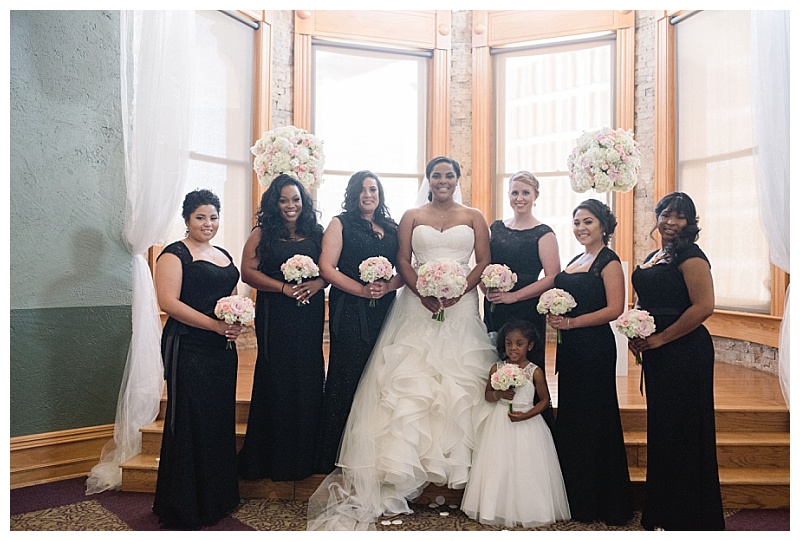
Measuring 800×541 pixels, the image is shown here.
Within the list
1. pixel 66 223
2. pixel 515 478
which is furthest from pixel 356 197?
pixel 66 223

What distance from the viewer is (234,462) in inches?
154

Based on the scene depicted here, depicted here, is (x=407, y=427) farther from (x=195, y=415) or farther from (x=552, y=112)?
(x=552, y=112)

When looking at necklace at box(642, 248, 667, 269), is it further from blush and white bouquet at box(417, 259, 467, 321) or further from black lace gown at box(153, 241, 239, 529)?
black lace gown at box(153, 241, 239, 529)

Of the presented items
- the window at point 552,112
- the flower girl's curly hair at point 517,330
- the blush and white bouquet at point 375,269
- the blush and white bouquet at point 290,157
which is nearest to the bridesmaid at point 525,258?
the flower girl's curly hair at point 517,330

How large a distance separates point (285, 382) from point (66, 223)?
199 cm

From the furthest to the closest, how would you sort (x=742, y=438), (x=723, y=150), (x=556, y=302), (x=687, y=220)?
(x=723, y=150)
(x=742, y=438)
(x=556, y=302)
(x=687, y=220)

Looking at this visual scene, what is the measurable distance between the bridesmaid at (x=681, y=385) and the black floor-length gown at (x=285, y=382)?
1878 millimetres

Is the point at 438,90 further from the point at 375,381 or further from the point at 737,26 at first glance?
the point at 375,381

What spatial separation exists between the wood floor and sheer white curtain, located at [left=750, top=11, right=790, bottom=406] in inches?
11.5

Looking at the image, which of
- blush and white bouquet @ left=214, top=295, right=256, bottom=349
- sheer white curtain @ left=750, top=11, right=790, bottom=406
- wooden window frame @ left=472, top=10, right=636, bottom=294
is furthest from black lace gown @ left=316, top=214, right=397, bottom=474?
wooden window frame @ left=472, top=10, right=636, bottom=294

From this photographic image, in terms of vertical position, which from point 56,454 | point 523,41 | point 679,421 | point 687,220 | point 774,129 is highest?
point 523,41

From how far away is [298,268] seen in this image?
155 inches

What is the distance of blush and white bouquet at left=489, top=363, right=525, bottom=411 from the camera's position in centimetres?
373

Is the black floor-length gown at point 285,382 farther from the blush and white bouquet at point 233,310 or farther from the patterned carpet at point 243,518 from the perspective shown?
the blush and white bouquet at point 233,310
